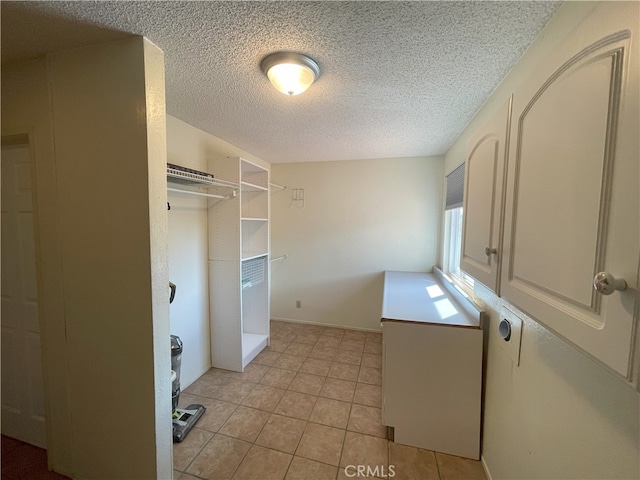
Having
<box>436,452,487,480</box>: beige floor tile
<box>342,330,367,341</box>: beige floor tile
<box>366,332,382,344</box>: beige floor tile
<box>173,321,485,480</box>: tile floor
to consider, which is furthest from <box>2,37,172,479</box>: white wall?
<box>366,332,382,344</box>: beige floor tile

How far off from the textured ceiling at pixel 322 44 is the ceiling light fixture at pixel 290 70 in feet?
0.11

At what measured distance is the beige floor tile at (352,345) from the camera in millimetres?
2898

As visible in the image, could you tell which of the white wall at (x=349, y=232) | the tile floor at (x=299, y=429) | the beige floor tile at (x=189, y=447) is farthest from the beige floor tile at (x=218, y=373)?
the white wall at (x=349, y=232)

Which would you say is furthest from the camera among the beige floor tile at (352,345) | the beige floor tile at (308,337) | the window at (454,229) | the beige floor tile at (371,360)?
the beige floor tile at (308,337)

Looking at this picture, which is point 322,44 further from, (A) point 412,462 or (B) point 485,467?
(B) point 485,467

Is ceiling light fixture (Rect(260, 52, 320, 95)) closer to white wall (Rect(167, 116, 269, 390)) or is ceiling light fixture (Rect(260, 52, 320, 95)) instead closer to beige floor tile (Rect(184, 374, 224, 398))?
white wall (Rect(167, 116, 269, 390))

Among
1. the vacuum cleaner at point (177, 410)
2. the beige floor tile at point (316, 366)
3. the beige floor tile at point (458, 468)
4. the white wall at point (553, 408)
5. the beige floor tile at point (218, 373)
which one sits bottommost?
the beige floor tile at point (458, 468)

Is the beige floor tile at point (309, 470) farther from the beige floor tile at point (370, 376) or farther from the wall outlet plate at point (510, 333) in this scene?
the wall outlet plate at point (510, 333)

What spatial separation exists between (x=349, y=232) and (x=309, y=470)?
2467mm

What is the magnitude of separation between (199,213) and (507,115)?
2302mm

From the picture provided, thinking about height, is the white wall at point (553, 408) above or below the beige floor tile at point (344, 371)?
above

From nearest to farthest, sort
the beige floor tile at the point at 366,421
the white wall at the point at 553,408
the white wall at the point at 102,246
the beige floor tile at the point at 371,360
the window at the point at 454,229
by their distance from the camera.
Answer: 1. the white wall at the point at 553,408
2. the white wall at the point at 102,246
3. the beige floor tile at the point at 366,421
4. the window at the point at 454,229
5. the beige floor tile at the point at 371,360

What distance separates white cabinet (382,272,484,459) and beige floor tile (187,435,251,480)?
978 mm

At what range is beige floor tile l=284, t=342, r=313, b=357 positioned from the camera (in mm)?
2775
